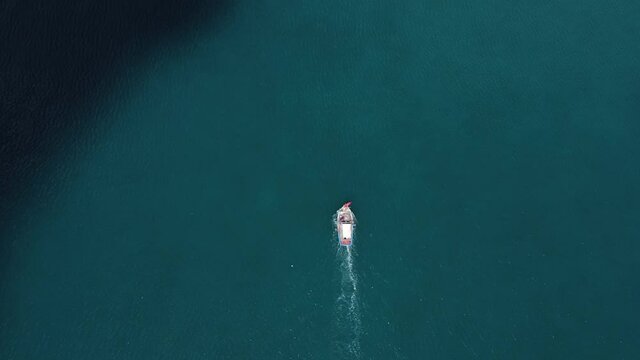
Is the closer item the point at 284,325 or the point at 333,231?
the point at 284,325

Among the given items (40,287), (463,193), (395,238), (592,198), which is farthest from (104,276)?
(592,198)

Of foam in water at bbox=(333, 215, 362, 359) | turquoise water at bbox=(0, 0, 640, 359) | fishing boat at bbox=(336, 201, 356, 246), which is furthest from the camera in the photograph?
fishing boat at bbox=(336, 201, 356, 246)

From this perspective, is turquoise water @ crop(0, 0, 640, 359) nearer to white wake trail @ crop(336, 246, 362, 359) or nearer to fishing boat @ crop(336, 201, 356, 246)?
white wake trail @ crop(336, 246, 362, 359)

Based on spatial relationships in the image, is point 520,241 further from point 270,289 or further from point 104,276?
point 104,276

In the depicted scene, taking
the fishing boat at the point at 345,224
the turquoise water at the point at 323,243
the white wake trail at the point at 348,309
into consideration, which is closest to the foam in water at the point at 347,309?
the white wake trail at the point at 348,309

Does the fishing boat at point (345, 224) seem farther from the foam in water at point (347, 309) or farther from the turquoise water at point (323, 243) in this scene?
the turquoise water at point (323, 243)

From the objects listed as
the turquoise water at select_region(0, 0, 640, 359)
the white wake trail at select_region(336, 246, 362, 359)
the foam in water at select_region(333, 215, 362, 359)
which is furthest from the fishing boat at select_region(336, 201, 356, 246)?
the turquoise water at select_region(0, 0, 640, 359)
